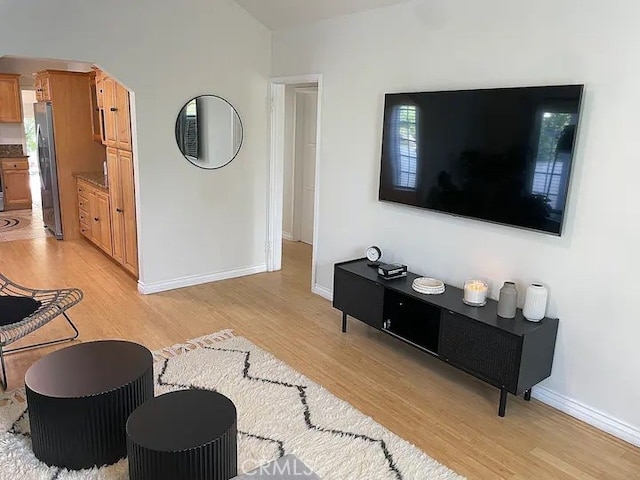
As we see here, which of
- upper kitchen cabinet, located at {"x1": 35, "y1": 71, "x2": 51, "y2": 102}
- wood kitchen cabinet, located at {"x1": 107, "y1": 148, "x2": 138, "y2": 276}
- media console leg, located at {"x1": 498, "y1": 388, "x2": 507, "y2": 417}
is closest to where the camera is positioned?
media console leg, located at {"x1": 498, "y1": 388, "x2": 507, "y2": 417}

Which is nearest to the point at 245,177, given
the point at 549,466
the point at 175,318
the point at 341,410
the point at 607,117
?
the point at 175,318

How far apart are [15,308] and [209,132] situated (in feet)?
7.19

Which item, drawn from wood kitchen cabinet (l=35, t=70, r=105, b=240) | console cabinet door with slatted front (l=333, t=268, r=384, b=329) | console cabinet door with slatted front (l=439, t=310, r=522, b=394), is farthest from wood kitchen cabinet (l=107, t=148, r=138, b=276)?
console cabinet door with slatted front (l=439, t=310, r=522, b=394)

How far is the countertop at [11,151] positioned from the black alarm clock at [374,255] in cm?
681

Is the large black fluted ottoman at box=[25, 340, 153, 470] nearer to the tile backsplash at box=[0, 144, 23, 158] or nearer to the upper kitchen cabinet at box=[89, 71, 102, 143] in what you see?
the upper kitchen cabinet at box=[89, 71, 102, 143]

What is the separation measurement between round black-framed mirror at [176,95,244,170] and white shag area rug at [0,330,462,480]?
1.91 meters

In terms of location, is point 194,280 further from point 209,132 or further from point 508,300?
point 508,300

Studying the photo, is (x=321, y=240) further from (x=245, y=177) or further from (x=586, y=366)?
(x=586, y=366)

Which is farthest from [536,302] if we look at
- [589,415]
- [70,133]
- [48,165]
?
[48,165]

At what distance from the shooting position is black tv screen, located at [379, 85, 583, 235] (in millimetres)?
2693

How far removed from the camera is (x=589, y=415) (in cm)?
277

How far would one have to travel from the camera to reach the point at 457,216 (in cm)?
327

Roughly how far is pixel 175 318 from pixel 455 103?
2.60m

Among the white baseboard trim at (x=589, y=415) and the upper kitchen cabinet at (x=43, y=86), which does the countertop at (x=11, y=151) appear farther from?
the white baseboard trim at (x=589, y=415)
